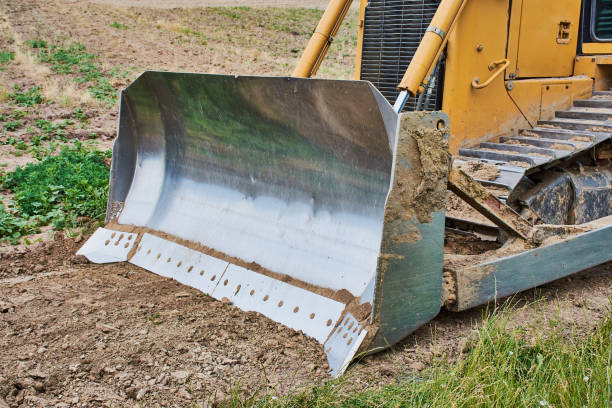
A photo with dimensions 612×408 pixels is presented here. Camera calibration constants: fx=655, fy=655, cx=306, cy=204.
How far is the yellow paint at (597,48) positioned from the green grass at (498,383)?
290cm

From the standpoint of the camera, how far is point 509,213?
352cm

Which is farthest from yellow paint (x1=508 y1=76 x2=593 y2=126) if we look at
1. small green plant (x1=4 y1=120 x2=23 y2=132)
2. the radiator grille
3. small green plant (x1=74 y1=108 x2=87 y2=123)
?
small green plant (x1=74 y1=108 x2=87 y2=123)

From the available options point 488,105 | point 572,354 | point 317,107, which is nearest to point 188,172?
point 317,107

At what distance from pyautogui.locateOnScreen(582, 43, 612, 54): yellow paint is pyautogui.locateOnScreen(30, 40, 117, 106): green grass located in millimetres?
8070

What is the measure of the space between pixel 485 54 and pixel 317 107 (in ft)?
5.16

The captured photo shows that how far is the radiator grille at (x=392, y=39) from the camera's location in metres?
4.43

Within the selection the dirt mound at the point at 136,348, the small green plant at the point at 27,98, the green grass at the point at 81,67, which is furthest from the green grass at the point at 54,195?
the green grass at the point at 81,67

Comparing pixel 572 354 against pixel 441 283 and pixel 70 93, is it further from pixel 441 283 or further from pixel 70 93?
pixel 70 93

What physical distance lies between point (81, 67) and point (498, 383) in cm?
1397

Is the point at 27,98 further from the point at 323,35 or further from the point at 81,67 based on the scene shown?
the point at 323,35

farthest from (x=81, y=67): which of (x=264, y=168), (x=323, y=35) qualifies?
(x=264, y=168)

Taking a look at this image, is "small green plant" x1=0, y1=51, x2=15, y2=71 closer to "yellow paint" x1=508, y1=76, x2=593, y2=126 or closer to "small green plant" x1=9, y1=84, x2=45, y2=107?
"small green plant" x1=9, y1=84, x2=45, y2=107

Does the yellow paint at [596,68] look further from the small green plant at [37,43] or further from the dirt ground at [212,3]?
the dirt ground at [212,3]

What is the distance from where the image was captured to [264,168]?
4.01 metres
